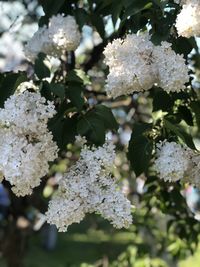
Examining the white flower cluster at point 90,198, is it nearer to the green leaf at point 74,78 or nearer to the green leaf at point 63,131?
the green leaf at point 63,131

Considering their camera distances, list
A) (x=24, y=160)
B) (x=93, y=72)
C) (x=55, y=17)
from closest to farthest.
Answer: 1. (x=24, y=160)
2. (x=55, y=17)
3. (x=93, y=72)

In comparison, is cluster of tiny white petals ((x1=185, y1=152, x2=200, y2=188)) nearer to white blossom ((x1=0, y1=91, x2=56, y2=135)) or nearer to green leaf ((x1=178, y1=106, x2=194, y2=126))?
green leaf ((x1=178, y1=106, x2=194, y2=126))

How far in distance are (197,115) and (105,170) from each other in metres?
0.46

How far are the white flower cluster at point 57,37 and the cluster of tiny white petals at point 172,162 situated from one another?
0.57m

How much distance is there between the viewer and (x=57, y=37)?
200cm

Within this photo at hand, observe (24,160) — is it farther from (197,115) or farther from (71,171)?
(197,115)

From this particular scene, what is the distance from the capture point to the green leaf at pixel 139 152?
167 cm

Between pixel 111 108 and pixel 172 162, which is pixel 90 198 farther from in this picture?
pixel 111 108

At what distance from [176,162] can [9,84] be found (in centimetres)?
49

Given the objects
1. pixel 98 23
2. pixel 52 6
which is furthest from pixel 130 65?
pixel 98 23

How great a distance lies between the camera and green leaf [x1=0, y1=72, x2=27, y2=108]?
1622 millimetres

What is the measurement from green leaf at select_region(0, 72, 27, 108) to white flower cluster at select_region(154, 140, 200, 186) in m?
0.41

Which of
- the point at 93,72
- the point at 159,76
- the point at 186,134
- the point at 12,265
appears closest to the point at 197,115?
the point at 186,134

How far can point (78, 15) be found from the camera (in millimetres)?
2051
